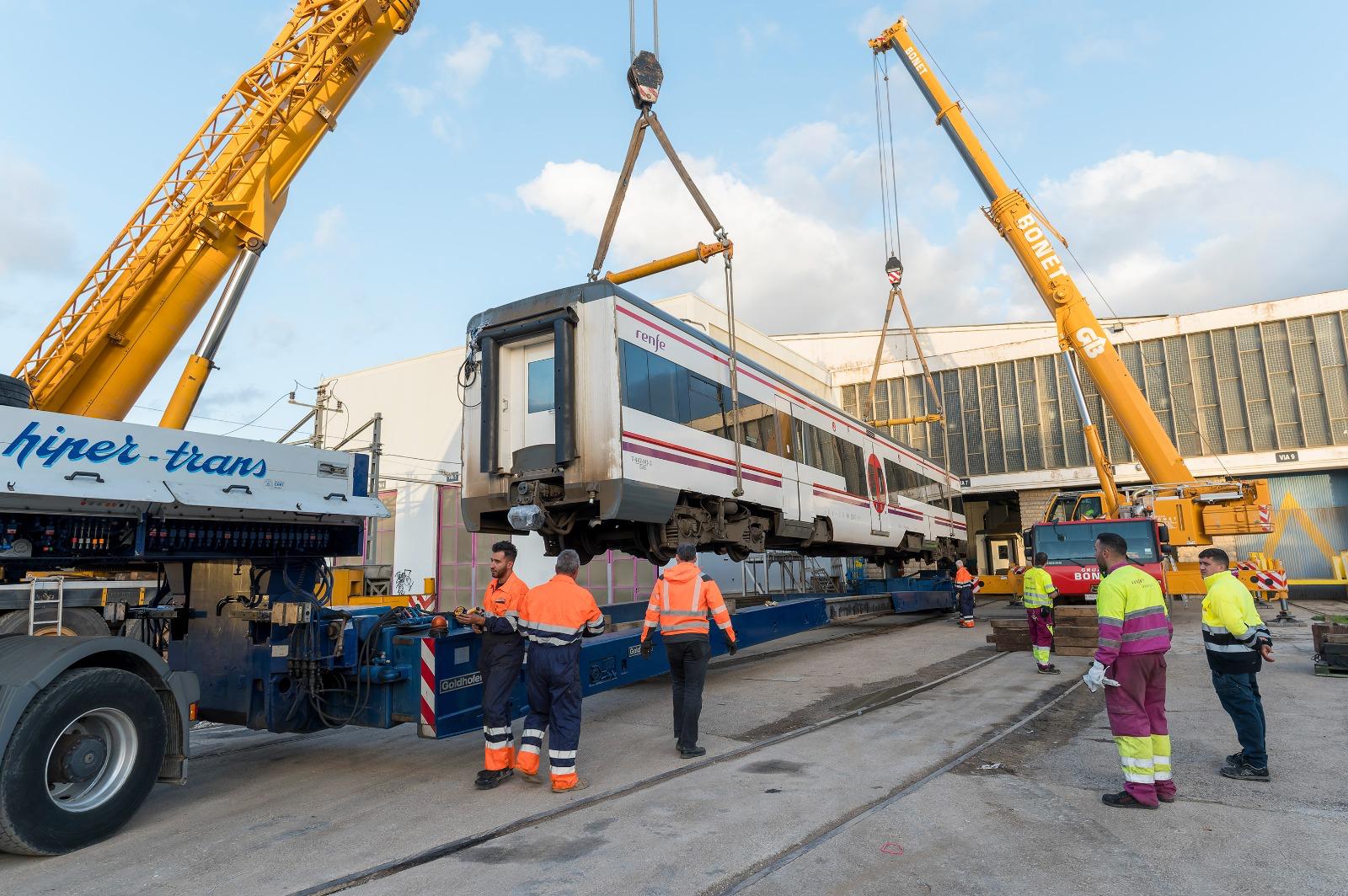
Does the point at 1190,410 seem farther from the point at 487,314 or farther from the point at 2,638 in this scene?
the point at 2,638

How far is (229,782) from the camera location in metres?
6.00

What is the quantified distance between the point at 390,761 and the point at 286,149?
7.10m

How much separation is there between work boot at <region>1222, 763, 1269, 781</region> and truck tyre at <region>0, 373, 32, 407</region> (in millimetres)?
8404

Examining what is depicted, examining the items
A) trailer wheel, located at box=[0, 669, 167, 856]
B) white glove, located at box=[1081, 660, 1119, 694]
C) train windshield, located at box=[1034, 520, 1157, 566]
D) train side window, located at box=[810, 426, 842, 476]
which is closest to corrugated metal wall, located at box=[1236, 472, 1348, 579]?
train windshield, located at box=[1034, 520, 1157, 566]

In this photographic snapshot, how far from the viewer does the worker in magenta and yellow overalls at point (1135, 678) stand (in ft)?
15.7

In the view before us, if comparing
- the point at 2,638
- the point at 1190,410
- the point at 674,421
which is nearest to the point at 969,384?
the point at 1190,410

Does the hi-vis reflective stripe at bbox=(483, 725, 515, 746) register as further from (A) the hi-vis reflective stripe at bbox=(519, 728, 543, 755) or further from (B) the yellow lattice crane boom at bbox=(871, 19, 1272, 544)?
(B) the yellow lattice crane boom at bbox=(871, 19, 1272, 544)

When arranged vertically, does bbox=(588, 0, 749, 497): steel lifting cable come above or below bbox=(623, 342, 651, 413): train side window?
above

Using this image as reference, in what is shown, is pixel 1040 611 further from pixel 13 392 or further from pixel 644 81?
pixel 13 392

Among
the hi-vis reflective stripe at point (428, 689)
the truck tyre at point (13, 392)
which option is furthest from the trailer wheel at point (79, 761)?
the truck tyre at point (13, 392)

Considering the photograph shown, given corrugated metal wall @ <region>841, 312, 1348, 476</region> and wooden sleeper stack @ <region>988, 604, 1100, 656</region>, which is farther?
corrugated metal wall @ <region>841, 312, 1348, 476</region>

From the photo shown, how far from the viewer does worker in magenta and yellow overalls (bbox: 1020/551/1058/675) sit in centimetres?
1015

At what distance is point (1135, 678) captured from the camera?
15.9ft

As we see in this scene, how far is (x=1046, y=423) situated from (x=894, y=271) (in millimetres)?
10927
